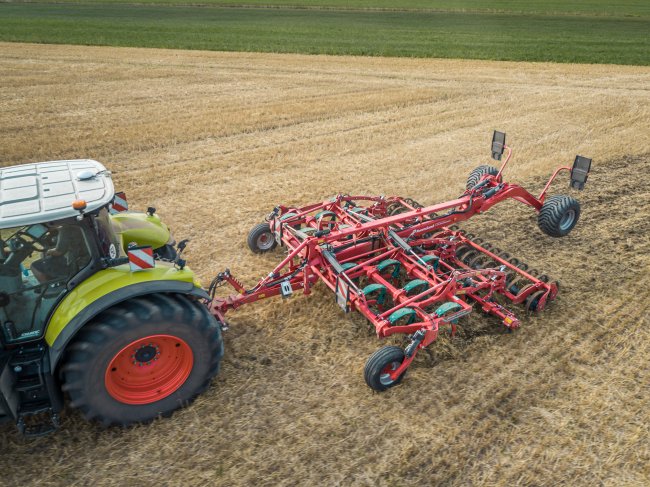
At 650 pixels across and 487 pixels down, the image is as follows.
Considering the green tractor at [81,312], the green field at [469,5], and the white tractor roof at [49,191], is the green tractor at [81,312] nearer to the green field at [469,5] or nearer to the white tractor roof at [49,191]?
the white tractor roof at [49,191]

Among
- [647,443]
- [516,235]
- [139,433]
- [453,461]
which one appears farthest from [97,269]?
[516,235]

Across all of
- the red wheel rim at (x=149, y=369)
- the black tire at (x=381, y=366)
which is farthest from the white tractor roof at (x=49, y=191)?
the black tire at (x=381, y=366)

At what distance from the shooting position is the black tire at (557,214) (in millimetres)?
7207

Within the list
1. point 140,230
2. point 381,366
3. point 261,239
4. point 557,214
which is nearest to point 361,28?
point 557,214

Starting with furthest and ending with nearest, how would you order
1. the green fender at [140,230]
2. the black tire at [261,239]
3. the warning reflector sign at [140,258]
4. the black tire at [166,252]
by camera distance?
the black tire at [261,239] < the black tire at [166,252] < the green fender at [140,230] < the warning reflector sign at [140,258]

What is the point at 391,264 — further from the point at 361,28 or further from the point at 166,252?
the point at 361,28

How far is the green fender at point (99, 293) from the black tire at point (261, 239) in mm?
2757

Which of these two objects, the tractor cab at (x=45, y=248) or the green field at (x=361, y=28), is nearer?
the tractor cab at (x=45, y=248)

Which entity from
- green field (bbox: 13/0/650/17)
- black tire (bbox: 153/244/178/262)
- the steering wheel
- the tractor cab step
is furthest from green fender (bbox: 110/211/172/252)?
green field (bbox: 13/0/650/17)

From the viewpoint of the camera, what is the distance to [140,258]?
4246mm

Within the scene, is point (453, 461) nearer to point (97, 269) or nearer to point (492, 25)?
point (97, 269)

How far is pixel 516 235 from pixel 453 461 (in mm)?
4586

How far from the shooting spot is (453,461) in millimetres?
4238

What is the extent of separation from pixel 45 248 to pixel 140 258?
71cm
